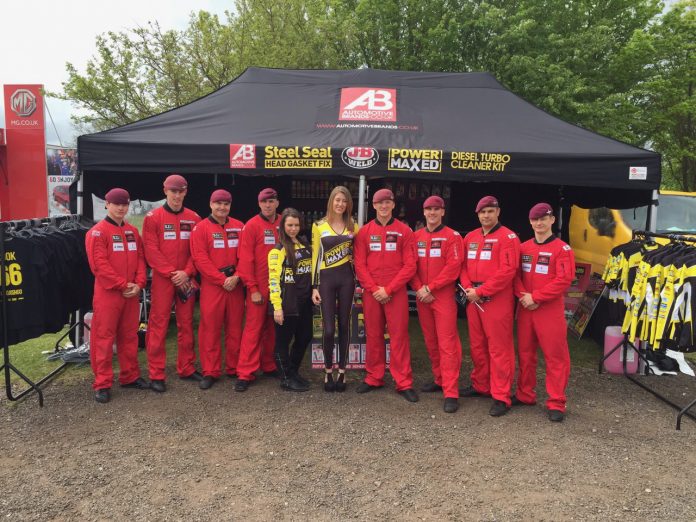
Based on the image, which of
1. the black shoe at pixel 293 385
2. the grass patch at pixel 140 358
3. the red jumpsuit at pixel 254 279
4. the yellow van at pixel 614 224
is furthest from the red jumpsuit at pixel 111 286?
the yellow van at pixel 614 224

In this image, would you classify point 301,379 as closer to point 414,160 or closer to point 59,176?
point 414,160

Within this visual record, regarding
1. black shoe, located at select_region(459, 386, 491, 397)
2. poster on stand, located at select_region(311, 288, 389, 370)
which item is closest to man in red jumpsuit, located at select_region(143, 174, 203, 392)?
poster on stand, located at select_region(311, 288, 389, 370)

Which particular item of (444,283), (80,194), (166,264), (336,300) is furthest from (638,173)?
(80,194)

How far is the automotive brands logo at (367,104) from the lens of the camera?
527cm

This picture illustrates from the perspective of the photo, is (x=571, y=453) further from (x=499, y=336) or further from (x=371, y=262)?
(x=371, y=262)

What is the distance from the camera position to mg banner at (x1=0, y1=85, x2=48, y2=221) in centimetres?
1340

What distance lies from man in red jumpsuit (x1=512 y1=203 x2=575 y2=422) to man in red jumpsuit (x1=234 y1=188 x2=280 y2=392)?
6.71 feet

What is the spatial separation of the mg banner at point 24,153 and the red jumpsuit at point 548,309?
14.1m

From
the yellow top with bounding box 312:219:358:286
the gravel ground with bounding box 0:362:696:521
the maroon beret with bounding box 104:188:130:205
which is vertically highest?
the maroon beret with bounding box 104:188:130:205

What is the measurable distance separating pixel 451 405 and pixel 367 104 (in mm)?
3394

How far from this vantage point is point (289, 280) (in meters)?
3.83

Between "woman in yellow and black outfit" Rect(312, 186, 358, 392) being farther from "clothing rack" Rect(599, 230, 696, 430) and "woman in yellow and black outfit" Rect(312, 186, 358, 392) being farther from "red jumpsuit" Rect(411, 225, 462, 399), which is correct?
"clothing rack" Rect(599, 230, 696, 430)

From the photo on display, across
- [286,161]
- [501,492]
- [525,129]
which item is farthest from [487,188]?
[501,492]

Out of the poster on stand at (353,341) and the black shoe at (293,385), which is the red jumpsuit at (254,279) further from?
the poster on stand at (353,341)
